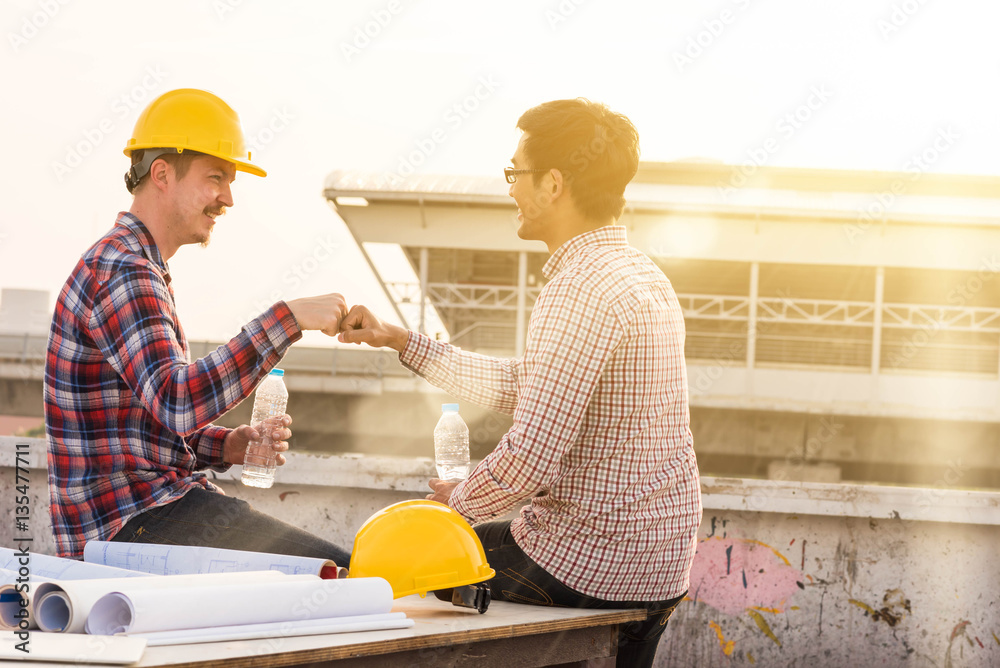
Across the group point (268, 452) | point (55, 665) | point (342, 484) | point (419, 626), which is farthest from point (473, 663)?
point (342, 484)

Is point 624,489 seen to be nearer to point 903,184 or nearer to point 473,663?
point 473,663

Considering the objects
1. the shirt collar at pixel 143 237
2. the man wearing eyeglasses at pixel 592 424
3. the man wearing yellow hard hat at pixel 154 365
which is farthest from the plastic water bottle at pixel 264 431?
the man wearing eyeglasses at pixel 592 424

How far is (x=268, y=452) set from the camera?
322 centimetres

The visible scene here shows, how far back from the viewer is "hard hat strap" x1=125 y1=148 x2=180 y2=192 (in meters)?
→ 2.96

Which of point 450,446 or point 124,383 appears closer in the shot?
point 124,383

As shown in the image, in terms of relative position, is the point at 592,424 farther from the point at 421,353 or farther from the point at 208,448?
the point at 208,448

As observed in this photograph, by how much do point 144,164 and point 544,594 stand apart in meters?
1.90

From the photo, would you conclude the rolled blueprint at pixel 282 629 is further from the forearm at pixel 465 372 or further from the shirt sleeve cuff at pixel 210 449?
the shirt sleeve cuff at pixel 210 449

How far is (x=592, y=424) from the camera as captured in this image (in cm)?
255

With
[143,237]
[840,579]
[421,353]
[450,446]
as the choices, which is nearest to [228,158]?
[143,237]

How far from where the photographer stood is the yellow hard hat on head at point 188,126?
2963 mm

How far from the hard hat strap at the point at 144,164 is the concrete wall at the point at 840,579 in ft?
10.5

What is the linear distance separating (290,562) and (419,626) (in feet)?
1.64

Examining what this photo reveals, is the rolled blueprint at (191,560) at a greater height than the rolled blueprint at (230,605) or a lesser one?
lesser
